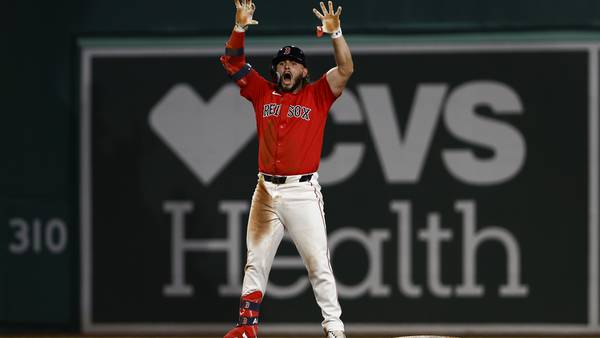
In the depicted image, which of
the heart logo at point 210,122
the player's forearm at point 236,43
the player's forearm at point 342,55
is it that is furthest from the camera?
the heart logo at point 210,122

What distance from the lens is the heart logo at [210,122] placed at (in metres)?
7.36

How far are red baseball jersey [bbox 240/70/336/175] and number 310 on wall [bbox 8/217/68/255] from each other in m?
2.30

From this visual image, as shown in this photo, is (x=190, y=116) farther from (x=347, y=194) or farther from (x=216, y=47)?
(x=347, y=194)

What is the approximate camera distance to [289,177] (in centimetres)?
584

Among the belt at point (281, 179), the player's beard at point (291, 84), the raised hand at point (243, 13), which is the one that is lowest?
the belt at point (281, 179)

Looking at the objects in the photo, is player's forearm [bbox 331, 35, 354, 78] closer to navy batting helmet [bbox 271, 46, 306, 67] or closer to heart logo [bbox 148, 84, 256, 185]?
navy batting helmet [bbox 271, 46, 306, 67]

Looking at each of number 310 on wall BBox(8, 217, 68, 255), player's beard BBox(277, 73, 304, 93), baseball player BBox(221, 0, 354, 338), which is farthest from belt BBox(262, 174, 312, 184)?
number 310 on wall BBox(8, 217, 68, 255)

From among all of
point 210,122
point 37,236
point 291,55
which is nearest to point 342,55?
point 291,55

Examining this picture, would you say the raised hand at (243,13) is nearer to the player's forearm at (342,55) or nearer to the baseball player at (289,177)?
the baseball player at (289,177)

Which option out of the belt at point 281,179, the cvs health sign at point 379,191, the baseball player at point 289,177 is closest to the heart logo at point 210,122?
the cvs health sign at point 379,191

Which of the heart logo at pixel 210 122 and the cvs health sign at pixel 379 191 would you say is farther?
the heart logo at pixel 210 122

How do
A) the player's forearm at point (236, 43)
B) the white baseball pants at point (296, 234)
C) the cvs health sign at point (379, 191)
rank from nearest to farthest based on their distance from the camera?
the white baseball pants at point (296, 234), the player's forearm at point (236, 43), the cvs health sign at point (379, 191)

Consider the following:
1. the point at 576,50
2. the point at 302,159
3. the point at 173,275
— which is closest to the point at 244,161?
the point at 173,275

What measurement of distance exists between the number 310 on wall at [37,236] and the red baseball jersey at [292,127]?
2297 mm
